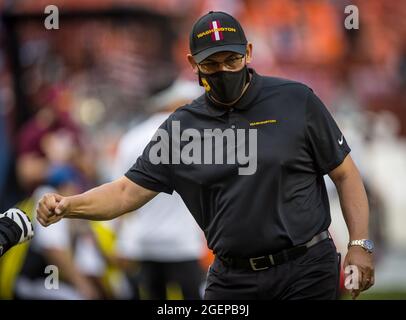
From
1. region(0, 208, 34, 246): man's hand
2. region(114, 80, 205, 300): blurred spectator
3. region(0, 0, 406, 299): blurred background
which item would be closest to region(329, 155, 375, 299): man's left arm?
region(0, 208, 34, 246): man's hand

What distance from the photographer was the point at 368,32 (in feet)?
45.5

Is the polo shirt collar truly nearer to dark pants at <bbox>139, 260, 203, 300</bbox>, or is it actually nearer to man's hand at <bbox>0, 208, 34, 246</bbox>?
man's hand at <bbox>0, 208, 34, 246</bbox>

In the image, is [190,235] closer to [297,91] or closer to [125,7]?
[297,91]

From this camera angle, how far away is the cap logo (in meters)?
5.58

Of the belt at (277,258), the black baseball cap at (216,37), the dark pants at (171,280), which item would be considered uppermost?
the black baseball cap at (216,37)

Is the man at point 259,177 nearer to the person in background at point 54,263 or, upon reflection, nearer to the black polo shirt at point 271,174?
the black polo shirt at point 271,174

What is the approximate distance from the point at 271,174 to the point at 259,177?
0.20ft

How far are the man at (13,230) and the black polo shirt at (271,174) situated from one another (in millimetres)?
849

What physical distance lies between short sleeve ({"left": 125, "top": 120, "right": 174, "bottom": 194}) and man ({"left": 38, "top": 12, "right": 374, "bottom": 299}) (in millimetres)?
34

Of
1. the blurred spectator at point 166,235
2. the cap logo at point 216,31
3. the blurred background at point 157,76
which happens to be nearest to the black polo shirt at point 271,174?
the cap logo at point 216,31

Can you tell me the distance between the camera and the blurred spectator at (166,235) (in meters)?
8.97

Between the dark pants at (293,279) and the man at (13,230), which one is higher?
the man at (13,230)
